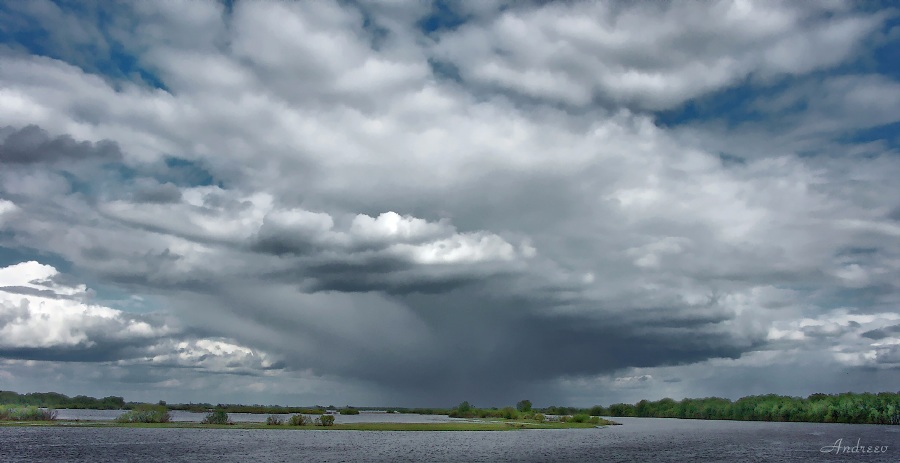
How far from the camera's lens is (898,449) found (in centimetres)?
12912

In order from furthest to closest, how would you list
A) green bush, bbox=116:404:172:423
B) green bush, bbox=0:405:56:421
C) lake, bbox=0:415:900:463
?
green bush, bbox=116:404:172:423 → green bush, bbox=0:405:56:421 → lake, bbox=0:415:900:463

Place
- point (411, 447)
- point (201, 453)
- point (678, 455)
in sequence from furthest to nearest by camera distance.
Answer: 1. point (411, 447)
2. point (678, 455)
3. point (201, 453)

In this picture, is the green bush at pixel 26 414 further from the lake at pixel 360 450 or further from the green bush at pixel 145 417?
the lake at pixel 360 450

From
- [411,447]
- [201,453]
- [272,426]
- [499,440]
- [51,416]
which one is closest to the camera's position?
[201,453]

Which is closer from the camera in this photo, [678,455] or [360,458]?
[360,458]

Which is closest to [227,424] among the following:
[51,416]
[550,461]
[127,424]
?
[127,424]

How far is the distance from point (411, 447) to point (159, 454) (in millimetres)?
48231

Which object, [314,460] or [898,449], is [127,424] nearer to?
[314,460]
